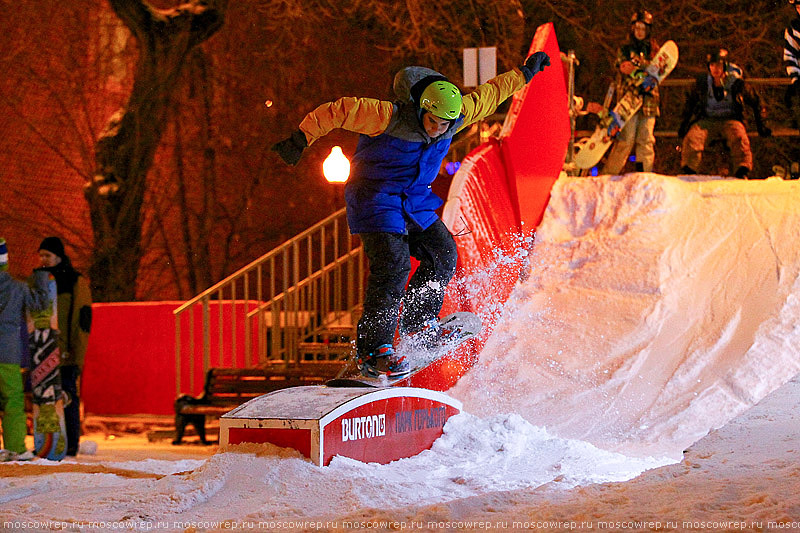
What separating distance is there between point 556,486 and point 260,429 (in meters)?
1.59

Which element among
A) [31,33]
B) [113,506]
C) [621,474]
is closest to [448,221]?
[621,474]

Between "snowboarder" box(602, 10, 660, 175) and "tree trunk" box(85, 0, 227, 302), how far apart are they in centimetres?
556

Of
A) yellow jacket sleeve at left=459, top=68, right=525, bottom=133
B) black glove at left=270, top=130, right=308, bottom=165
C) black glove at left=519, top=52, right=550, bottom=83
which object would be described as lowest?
black glove at left=270, top=130, right=308, bottom=165

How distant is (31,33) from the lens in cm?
1697

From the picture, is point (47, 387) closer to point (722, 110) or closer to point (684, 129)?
point (684, 129)

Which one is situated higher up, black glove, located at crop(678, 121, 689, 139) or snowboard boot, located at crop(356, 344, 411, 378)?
black glove, located at crop(678, 121, 689, 139)

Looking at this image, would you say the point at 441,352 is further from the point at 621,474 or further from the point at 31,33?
the point at 31,33

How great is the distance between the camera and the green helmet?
512 centimetres

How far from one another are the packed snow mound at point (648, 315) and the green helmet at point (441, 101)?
2.40 metres

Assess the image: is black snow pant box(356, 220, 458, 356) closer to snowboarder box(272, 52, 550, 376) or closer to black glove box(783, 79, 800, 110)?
snowboarder box(272, 52, 550, 376)

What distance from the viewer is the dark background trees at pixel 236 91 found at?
55.2ft

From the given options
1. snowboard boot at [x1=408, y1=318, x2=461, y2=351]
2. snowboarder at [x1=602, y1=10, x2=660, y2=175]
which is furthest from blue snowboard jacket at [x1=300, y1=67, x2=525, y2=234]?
snowboarder at [x1=602, y1=10, x2=660, y2=175]

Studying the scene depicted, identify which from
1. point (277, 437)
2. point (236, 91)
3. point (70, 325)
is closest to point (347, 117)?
point (277, 437)

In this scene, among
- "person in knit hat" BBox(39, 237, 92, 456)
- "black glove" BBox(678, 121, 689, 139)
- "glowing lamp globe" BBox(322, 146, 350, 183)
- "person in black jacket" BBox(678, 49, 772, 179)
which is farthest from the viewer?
"black glove" BBox(678, 121, 689, 139)
